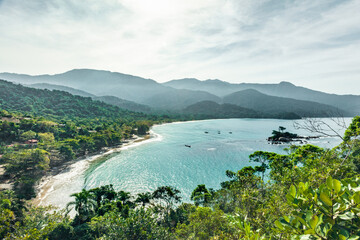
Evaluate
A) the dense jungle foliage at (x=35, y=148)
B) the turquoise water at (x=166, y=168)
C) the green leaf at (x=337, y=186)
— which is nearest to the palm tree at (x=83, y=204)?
the turquoise water at (x=166, y=168)

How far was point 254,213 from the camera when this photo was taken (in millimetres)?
9609

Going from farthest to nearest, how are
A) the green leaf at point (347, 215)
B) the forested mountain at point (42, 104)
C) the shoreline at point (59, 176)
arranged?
1. the forested mountain at point (42, 104)
2. the shoreline at point (59, 176)
3. the green leaf at point (347, 215)

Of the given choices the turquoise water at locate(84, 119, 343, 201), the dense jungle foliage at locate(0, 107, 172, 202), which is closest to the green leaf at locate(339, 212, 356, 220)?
the turquoise water at locate(84, 119, 343, 201)

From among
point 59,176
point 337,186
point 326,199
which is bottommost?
point 59,176

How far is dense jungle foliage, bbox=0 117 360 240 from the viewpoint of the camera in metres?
2.30

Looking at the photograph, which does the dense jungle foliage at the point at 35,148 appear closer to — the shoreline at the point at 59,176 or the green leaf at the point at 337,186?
the shoreline at the point at 59,176

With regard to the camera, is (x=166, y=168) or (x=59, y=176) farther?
(x=166, y=168)

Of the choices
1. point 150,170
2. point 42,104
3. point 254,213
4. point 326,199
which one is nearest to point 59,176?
point 150,170

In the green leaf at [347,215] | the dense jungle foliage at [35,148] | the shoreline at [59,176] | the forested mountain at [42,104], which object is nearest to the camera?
the green leaf at [347,215]

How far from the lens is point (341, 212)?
7.44 ft

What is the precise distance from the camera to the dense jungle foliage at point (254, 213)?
230 cm

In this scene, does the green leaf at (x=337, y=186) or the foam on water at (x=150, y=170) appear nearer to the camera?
the green leaf at (x=337, y=186)

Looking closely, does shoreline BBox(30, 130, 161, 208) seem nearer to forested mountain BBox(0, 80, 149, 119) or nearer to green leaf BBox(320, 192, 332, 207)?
green leaf BBox(320, 192, 332, 207)

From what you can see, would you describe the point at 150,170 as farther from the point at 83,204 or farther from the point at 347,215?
the point at 347,215
